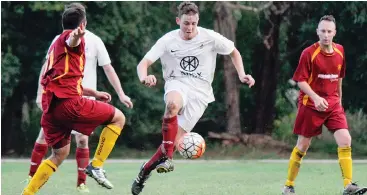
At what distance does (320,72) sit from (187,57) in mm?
1491

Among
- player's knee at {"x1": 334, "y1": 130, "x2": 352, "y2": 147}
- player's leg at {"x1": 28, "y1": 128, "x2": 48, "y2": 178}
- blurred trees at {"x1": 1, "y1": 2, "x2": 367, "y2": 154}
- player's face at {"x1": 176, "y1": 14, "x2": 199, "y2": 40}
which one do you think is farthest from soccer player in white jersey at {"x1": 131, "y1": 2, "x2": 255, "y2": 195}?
blurred trees at {"x1": 1, "y1": 2, "x2": 367, "y2": 154}

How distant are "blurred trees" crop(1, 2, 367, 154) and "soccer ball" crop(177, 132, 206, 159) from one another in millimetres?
15184

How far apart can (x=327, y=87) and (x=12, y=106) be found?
17.8 m

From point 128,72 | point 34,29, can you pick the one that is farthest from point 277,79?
point 34,29

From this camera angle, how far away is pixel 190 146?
994cm

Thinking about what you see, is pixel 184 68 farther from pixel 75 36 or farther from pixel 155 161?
pixel 75 36

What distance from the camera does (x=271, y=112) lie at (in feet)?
95.4

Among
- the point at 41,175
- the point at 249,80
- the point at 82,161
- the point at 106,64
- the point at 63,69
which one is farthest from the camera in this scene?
the point at 82,161

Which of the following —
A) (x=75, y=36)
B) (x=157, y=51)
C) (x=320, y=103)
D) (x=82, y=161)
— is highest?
(x=75, y=36)

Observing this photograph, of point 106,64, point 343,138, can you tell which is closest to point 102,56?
point 106,64

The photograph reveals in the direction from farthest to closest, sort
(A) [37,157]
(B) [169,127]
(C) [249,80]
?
(A) [37,157], (B) [169,127], (C) [249,80]

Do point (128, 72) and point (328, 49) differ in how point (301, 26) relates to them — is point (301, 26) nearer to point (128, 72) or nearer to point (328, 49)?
point (128, 72)

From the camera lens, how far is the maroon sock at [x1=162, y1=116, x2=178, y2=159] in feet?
32.6

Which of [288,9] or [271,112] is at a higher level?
[288,9]
